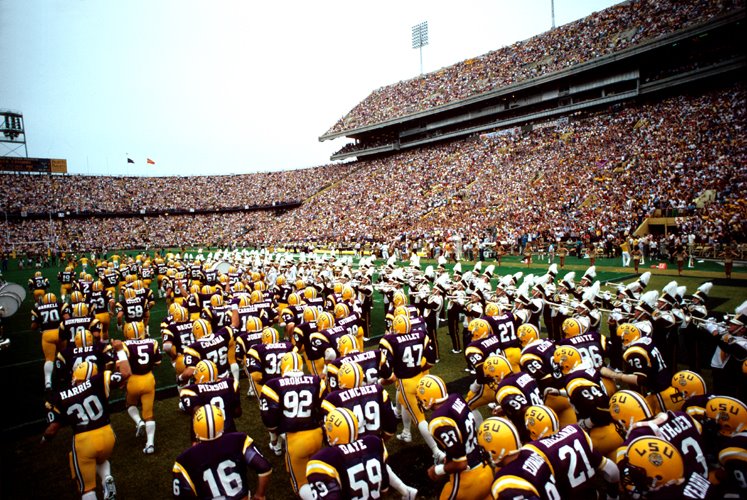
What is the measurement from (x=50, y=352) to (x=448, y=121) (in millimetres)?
44640

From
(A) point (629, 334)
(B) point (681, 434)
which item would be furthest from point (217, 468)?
(A) point (629, 334)

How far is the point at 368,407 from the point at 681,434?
302 cm

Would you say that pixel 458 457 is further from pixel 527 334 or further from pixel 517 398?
pixel 527 334

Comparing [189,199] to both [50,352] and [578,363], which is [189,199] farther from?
[578,363]

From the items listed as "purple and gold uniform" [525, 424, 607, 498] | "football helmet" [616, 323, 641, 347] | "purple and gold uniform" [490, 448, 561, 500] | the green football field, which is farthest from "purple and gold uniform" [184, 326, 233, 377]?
"football helmet" [616, 323, 641, 347]

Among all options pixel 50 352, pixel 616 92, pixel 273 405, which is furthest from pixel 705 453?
pixel 616 92

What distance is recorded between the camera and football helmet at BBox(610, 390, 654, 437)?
4.01 m

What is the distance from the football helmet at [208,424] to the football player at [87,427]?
2216 millimetres

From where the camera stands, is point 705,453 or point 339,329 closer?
point 705,453

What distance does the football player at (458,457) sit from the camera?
12.5 ft

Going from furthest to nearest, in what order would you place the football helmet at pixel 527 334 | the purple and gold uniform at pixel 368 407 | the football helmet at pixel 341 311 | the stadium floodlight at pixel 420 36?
the stadium floodlight at pixel 420 36 → the football helmet at pixel 341 311 → the football helmet at pixel 527 334 → the purple and gold uniform at pixel 368 407

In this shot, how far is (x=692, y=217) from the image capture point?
22.2 metres

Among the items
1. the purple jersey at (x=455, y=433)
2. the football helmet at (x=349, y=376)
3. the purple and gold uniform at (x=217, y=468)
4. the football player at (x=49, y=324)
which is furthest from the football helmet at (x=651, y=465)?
the football player at (x=49, y=324)

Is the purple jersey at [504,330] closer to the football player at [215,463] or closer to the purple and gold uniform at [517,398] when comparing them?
the purple and gold uniform at [517,398]
